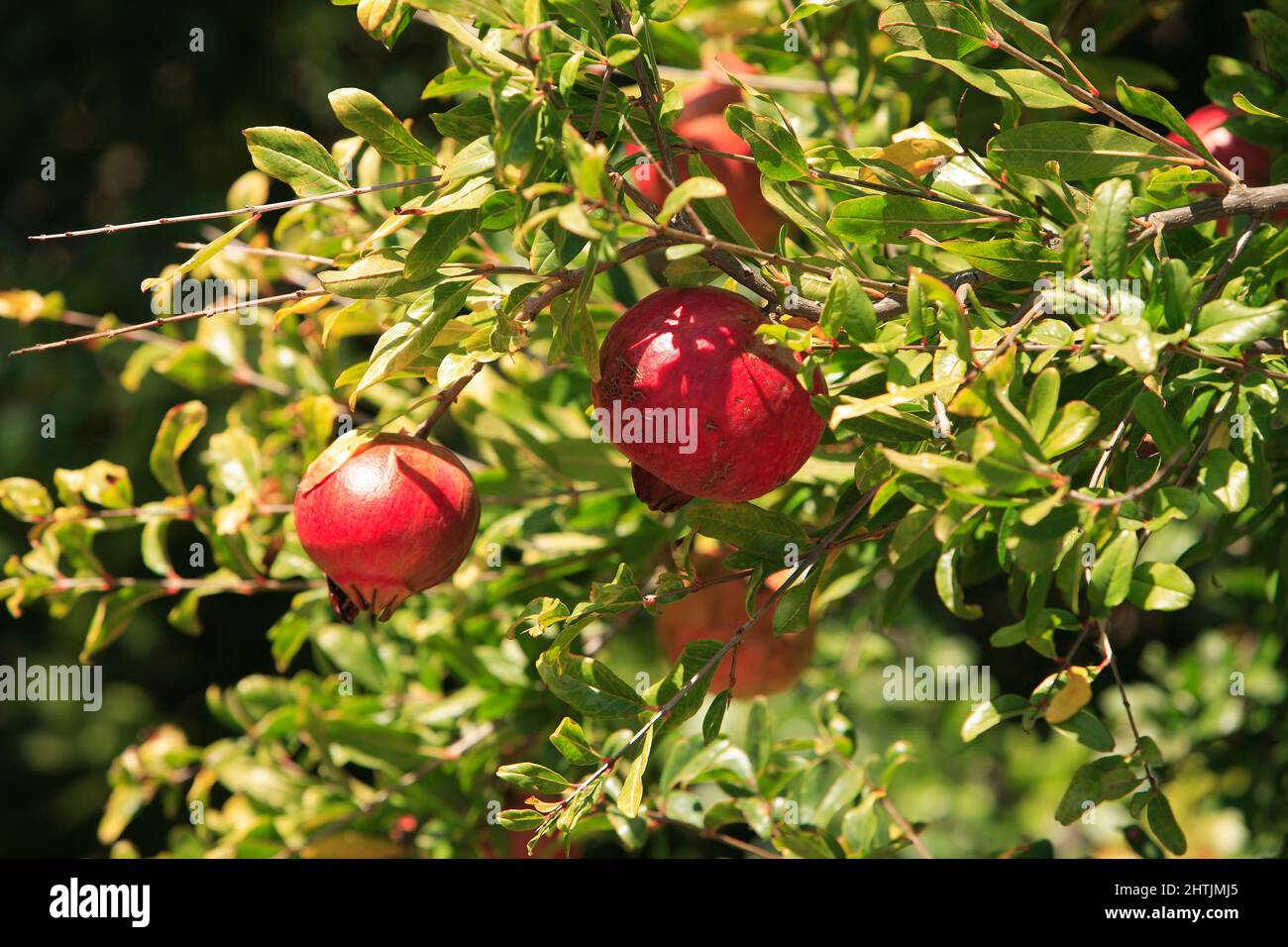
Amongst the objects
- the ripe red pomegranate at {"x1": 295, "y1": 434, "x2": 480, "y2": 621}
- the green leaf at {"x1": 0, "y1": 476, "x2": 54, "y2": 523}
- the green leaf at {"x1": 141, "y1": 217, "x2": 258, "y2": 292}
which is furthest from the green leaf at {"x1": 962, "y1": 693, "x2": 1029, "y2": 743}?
the green leaf at {"x1": 0, "y1": 476, "x2": 54, "y2": 523}

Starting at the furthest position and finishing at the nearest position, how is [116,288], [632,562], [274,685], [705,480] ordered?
[116,288], [274,685], [632,562], [705,480]

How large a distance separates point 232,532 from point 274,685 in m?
0.26

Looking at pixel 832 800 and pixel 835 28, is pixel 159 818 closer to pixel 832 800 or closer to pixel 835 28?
pixel 832 800

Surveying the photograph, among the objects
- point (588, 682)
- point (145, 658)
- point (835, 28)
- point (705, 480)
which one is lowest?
point (145, 658)

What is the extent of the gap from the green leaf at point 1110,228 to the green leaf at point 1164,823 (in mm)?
398

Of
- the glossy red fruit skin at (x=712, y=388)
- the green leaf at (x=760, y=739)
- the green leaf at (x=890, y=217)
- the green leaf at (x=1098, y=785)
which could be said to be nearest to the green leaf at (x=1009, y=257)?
the green leaf at (x=890, y=217)

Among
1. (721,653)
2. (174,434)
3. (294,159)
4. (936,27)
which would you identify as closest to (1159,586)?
(721,653)

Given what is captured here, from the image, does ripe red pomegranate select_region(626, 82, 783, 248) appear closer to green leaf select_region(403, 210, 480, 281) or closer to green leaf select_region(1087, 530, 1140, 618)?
green leaf select_region(403, 210, 480, 281)

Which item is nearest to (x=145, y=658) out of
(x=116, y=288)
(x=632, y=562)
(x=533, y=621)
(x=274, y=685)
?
(x=116, y=288)

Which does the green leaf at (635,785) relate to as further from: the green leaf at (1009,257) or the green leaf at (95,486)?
the green leaf at (95,486)

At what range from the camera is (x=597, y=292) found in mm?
1193

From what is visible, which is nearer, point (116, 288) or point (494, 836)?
point (494, 836)

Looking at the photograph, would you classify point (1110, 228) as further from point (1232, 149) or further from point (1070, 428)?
point (1232, 149)

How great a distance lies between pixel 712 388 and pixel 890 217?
0.18 metres
